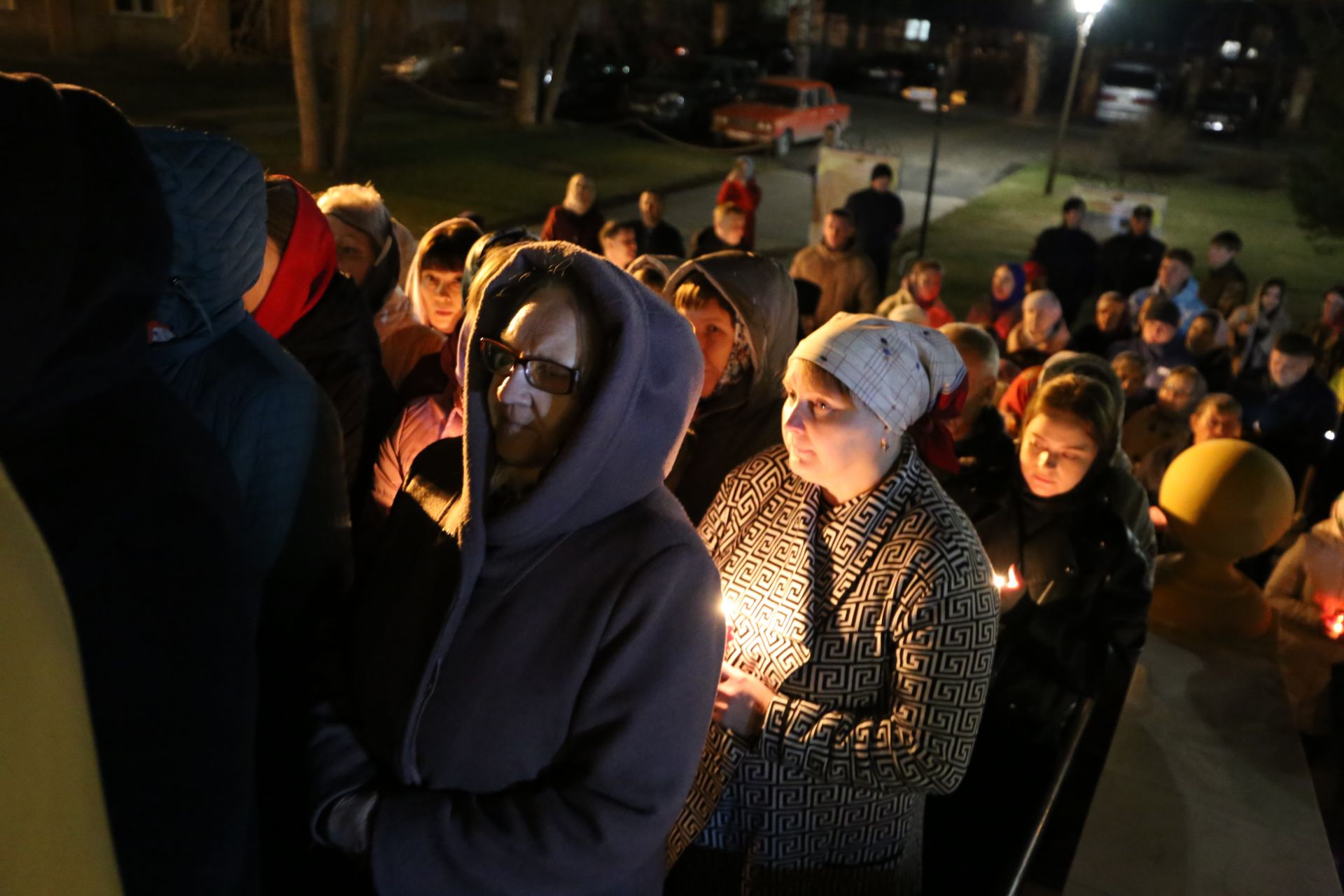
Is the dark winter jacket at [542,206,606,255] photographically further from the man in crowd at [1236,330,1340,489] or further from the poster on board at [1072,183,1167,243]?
the poster on board at [1072,183,1167,243]

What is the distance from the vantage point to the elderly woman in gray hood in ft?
10.5

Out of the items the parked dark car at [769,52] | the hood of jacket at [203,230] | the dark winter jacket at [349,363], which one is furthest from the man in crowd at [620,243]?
the parked dark car at [769,52]

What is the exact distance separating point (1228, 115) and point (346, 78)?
29.2 metres

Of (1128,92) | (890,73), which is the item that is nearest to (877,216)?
(890,73)

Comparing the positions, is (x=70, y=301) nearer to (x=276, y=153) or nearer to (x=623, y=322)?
(x=623, y=322)

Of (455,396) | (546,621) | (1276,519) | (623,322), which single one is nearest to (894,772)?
(546,621)

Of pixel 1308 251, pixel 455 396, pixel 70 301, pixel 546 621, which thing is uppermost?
pixel 70 301

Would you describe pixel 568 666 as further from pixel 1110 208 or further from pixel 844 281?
pixel 1110 208

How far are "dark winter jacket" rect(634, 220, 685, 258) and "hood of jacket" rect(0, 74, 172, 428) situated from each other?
8.13 m

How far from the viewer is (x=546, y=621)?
1587 mm

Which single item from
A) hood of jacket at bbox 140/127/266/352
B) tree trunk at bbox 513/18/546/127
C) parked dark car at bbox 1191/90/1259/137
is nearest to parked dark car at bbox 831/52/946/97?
parked dark car at bbox 1191/90/1259/137

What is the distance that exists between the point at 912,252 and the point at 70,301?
15134 millimetres

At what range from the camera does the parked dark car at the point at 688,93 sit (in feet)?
78.5

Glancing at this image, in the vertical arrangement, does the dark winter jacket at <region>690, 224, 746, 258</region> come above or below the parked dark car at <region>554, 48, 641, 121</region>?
above
